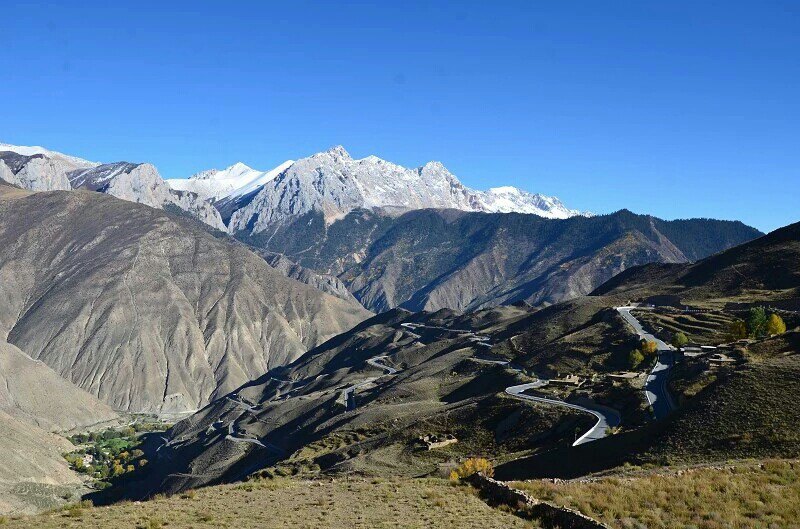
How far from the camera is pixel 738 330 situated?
101 metres

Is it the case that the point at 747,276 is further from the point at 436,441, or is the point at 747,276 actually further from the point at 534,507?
the point at 534,507

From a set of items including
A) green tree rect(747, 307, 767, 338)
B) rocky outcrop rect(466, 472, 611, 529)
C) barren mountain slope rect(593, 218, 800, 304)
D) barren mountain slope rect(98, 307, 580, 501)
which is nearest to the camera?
rocky outcrop rect(466, 472, 611, 529)

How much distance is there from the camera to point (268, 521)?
2944cm

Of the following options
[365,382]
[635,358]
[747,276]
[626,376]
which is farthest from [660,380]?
[747,276]

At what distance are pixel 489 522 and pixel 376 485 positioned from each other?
38.1 feet

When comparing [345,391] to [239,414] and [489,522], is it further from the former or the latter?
[489,522]

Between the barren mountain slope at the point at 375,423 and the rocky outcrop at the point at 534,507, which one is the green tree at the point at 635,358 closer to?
the barren mountain slope at the point at 375,423

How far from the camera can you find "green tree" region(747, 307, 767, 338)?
97000 mm

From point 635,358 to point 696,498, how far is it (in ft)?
247

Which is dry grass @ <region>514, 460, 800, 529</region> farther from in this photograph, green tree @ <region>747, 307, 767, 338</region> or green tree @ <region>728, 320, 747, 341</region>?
green tree @ <region>728, 320, 747, 341</region>

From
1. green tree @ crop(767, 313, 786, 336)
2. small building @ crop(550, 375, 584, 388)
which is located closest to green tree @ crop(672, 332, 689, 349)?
green tree @ crop(767, 313, 786, 336)

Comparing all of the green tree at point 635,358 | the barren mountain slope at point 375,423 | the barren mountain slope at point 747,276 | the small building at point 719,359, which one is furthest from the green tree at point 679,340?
the barren mountain slope at point 747,276

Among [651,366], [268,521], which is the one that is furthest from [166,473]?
[268,521]

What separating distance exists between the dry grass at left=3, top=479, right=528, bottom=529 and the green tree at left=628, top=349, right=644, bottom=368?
68.0 metres
